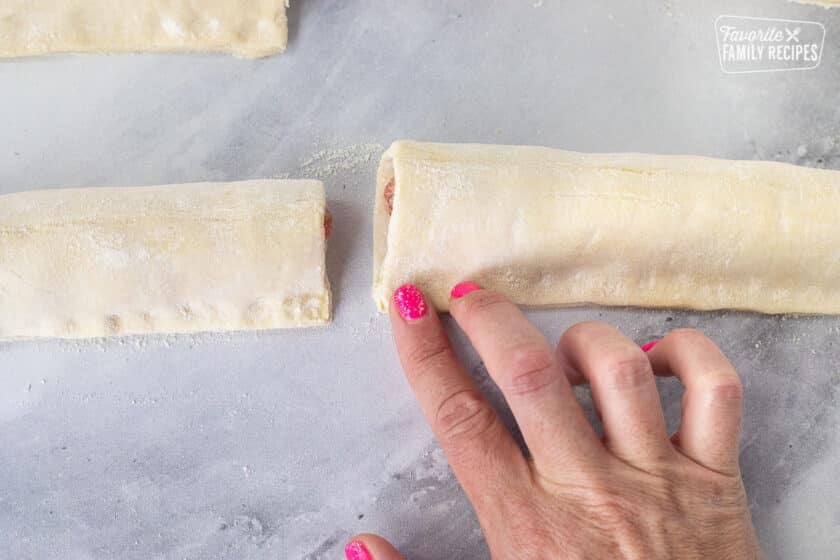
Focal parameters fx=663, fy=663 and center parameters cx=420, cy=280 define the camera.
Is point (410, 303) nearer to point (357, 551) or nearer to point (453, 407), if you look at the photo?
point (453, 407)

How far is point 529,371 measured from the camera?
4.10 ft

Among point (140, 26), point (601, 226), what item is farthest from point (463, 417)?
point (140, 26)

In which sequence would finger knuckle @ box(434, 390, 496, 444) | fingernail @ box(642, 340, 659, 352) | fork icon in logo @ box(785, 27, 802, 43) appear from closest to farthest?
1. finger knuckle @ box(434, 390, 496, 444)
2. fingernail @ box(642, 340, 659, 352)
3. fork icon in logo @ box(785, 27, 802, 43)

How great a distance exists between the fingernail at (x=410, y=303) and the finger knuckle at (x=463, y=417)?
20 cm

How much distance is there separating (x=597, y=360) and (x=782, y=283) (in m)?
0.61

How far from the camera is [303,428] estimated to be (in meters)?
1.56

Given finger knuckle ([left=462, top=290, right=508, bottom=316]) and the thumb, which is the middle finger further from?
the thumb

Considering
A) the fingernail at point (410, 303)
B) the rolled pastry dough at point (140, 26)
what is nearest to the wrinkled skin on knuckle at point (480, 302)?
the fingernail at point (410, 303)

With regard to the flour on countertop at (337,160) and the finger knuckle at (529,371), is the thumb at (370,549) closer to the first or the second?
the finger knuckle at (529,371)

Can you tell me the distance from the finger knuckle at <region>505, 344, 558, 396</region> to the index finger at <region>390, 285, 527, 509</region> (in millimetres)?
140

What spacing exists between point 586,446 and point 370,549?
1.78ft

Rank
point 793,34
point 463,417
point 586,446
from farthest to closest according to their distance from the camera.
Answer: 1. point 793,34
2. point 463,417
3. point 586,446

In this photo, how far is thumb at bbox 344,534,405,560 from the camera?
1.44m

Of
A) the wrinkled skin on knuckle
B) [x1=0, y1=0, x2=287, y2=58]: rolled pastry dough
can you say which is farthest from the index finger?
[x1=0, y1=0, x2=287, y2=58]: rolled pastry dough
